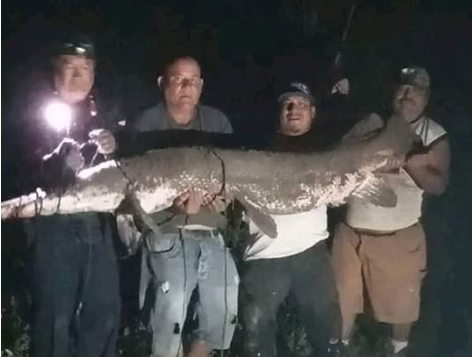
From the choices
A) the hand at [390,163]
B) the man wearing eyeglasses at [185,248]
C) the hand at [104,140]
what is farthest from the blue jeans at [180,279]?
the hand at [390,163]

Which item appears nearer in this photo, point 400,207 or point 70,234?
point 70,234

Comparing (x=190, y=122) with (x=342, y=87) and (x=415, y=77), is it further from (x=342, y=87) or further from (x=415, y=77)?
(x=415, y=77)

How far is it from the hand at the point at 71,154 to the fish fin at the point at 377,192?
401 millimetres

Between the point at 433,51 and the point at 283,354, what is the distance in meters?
0.50

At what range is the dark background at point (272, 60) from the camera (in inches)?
54.9

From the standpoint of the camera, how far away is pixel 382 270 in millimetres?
1500

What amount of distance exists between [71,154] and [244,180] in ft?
0.80

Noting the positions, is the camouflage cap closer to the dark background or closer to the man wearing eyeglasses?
the dark background

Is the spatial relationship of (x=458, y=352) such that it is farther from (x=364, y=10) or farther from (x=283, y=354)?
(x=364, y=10)

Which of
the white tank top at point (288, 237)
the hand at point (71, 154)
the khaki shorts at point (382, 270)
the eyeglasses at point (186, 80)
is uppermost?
the eyeglasses at point (186, 80)

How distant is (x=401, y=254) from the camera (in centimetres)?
150

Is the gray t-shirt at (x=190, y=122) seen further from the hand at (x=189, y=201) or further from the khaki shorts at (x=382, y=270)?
the khaki shorts at (x=382, y=270)

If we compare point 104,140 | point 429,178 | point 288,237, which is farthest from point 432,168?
point 104,140

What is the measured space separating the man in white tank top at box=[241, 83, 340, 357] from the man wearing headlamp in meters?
0.21
